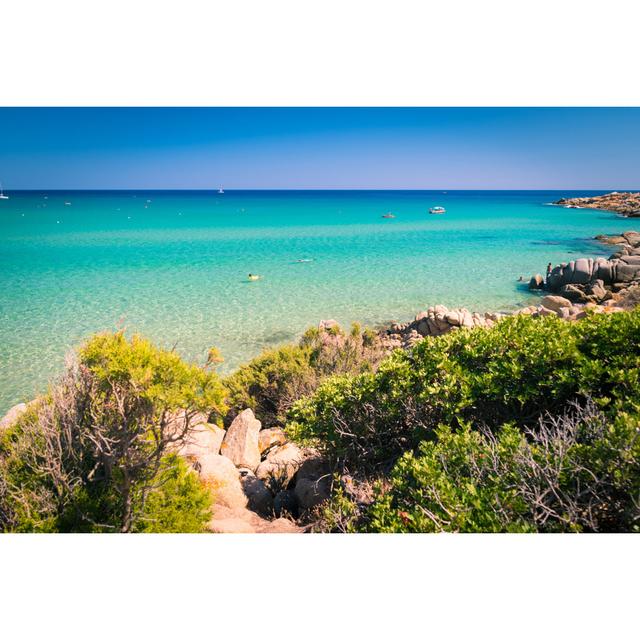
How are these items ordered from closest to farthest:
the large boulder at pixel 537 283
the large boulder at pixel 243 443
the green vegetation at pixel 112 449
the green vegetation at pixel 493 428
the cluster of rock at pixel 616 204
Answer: the green vegetation at pixel 493 428, the green vegetation at pixel 112 449, the large boulder at pixel 243 443, the large boulder at pixel 537 283, the cluster of rock at pixel 616 204

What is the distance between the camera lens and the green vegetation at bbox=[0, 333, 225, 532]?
3.49 meters

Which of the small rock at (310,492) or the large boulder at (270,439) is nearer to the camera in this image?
the small rock at (310,492)

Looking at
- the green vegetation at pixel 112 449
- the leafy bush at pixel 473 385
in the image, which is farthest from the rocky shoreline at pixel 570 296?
the green vegetation at pixel 112 449

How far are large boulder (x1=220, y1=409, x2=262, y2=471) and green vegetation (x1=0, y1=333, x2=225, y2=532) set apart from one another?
215 centimetres

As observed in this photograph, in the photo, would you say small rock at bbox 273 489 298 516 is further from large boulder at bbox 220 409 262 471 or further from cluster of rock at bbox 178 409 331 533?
large boulder at bbox 220 409 262 471

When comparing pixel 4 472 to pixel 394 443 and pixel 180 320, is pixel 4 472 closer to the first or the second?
pixel 394 443

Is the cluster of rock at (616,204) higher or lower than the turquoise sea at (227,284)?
higher

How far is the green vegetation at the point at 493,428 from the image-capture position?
2.94 meters

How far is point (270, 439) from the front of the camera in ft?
24.4

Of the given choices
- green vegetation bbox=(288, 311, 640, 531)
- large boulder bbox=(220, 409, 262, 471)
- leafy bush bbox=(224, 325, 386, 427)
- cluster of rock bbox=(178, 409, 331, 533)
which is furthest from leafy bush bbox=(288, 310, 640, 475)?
leafy bush bbox=(224, 325, 386, 427)

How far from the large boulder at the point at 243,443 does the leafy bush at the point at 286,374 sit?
940 mm

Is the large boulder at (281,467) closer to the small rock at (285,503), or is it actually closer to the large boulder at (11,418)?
the small rock at (285,503)

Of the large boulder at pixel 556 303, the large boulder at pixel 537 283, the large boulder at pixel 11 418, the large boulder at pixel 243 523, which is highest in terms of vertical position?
the large boulder at pixel 537 283
